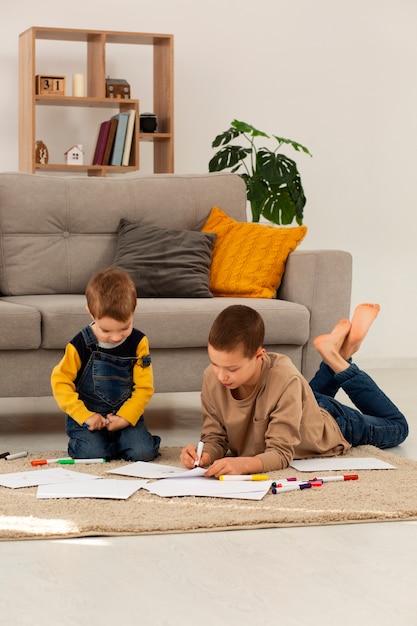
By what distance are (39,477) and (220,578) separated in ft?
2.74

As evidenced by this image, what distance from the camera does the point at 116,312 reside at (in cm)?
263

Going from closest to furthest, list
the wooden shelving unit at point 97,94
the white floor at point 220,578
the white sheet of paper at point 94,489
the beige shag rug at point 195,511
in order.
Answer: the white floor at point 220,578, the beige shag rug at point 195,511, the white sheet of paper at point 94,489, the wooden shelving unit at point 97,94

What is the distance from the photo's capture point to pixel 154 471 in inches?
100

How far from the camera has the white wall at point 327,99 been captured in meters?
5.34

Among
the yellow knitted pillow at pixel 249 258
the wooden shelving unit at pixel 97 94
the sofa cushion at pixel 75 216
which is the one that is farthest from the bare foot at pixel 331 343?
the wooden shelving unit at pixel 97 94

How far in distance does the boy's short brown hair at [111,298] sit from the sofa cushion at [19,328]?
1.56 feet

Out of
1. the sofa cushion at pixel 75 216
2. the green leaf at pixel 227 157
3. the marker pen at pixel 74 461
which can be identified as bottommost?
the marker pen at pixel 74 461

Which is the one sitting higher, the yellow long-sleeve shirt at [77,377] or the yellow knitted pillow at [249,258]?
the yellow knitted pillow at [249,258]

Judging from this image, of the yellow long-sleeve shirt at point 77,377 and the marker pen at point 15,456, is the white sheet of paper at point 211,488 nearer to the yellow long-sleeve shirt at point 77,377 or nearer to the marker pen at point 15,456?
the yellow long-sleeve shirt at point 77,377

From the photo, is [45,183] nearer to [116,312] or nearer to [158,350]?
[158,350]

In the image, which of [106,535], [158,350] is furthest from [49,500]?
[158,350]

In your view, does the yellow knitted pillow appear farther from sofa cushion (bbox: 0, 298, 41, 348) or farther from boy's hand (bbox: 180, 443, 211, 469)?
boy's hand (bbox: 180, 443, 211, 469)

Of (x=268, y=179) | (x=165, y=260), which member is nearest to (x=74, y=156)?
(x=268, y=179)

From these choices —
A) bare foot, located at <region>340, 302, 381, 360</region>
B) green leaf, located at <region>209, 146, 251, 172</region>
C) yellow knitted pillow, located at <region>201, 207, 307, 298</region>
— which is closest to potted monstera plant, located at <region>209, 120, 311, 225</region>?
green leaf, located at <region>209, 146, 251, 172</region>
